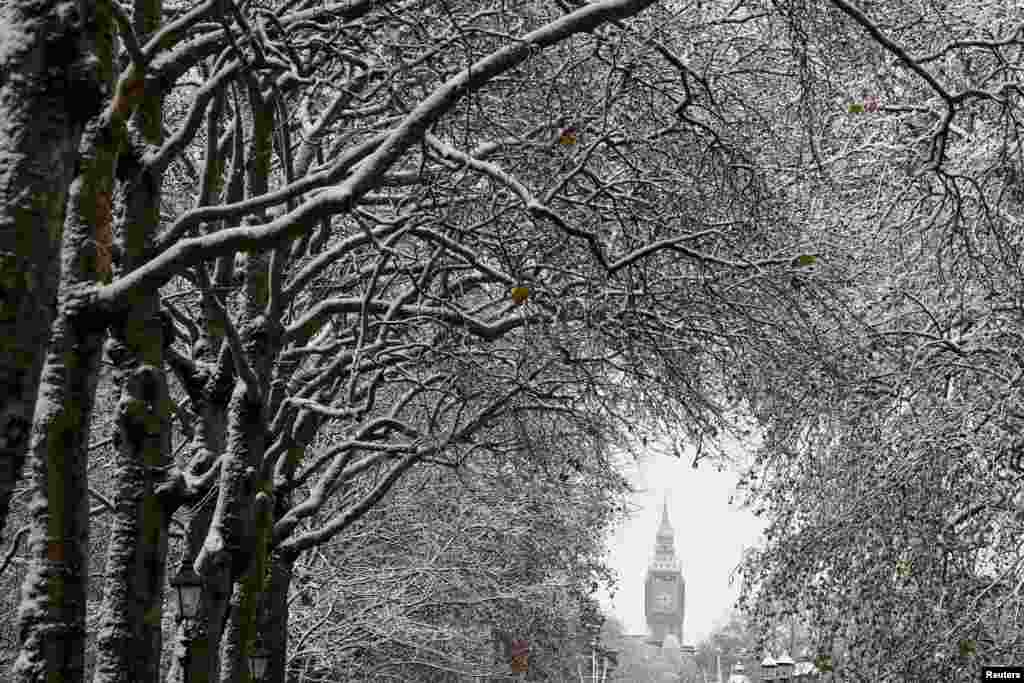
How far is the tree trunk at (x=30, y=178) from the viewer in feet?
16.1

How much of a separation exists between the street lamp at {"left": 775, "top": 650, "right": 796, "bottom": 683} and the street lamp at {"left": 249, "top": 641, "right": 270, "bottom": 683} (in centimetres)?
1543

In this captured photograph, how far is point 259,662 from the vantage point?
1302cm

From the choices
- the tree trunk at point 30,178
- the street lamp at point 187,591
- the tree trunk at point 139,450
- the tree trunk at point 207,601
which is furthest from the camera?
the tree trunk at point 207,601

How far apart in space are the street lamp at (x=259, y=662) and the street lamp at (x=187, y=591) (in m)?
2.95

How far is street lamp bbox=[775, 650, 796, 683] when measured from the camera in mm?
26814

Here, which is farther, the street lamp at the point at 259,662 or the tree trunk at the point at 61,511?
the street lamp at the point at 259,662

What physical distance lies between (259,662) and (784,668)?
1694cm

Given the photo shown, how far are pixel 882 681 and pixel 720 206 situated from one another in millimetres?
4682

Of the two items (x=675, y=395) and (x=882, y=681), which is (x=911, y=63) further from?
(x=882, y=681)

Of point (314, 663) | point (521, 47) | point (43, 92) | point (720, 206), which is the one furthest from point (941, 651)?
point (314, 663)

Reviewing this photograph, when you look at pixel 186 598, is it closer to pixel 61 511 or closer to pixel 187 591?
pixel 187 591

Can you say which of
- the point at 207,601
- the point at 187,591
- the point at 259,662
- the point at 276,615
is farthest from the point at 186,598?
the point at 276,615

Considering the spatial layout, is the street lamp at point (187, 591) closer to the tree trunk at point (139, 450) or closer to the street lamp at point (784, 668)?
the tree trunk at point (139, 450)

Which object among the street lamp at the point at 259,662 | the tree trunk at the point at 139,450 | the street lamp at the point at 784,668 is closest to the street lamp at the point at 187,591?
the tree trunk at the point at 139,450
